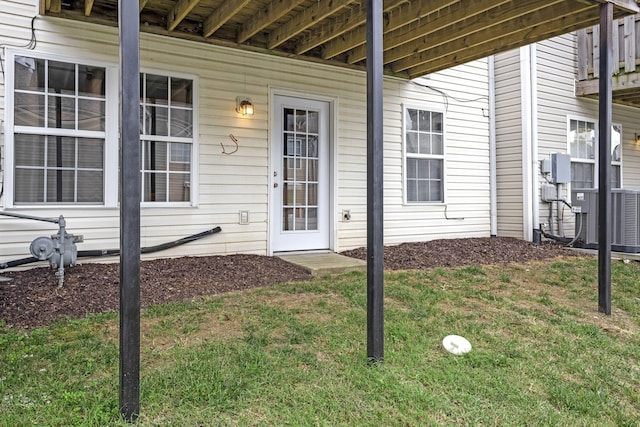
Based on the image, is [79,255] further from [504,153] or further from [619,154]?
[619,154]

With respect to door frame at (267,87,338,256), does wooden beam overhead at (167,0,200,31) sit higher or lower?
higher

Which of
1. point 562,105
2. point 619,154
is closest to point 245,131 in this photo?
point 562,105

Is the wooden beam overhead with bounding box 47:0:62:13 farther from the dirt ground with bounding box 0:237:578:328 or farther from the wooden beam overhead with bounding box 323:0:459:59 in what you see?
the wooden beam overhead with bounding box 323:0:459:59

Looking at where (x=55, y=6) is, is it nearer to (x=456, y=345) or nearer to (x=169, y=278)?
(x=169, y=278)

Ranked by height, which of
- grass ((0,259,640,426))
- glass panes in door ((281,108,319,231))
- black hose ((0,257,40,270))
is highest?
glass panes in door ((281,108,319,231))

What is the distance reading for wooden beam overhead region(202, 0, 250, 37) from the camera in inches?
162

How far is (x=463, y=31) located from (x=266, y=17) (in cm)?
229

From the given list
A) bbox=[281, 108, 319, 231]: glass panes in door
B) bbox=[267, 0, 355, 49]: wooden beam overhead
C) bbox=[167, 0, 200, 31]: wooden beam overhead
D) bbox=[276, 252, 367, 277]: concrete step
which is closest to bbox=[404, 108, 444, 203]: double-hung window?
bbox=[281, 108, 319, 231]: glass panes in door

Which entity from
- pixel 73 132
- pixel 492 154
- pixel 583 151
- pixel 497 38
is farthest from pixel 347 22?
pixel 583 151

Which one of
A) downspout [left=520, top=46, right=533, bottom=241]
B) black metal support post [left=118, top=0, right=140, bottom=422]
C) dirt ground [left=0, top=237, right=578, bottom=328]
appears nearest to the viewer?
black metal support post [left=118, top=0, right=140, bottom=422]

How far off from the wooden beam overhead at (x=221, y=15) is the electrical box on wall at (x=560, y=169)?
19.1 ft

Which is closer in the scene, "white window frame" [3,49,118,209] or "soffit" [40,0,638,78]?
"white window frame" [3,49,118,209]

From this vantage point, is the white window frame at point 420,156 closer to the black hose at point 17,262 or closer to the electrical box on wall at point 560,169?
the electrical box on wall at point 560,169

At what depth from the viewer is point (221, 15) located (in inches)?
173
